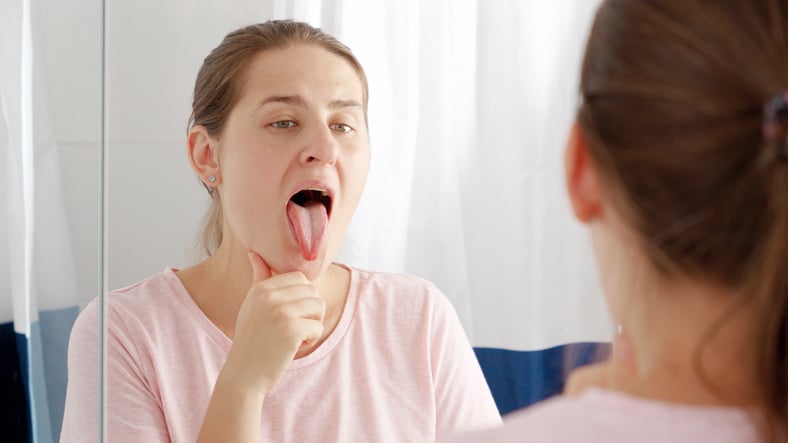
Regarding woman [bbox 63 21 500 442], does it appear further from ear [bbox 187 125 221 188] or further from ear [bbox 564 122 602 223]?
ear [bbox 564 122 602 223]

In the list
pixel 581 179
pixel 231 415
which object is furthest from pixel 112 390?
pixel 581 179

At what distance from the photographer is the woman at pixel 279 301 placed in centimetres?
91

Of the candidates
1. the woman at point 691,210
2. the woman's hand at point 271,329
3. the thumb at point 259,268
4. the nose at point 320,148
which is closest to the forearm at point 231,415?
the woman's hand at point 271,329

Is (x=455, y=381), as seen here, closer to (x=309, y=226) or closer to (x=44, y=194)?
(x=309, y=226)

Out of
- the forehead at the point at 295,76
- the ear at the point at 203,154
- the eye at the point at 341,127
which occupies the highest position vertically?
the forehead at the point at 295,76

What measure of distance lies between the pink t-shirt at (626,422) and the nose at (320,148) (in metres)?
0.52

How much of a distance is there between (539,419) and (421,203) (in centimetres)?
68

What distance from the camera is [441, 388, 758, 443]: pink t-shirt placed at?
442mm

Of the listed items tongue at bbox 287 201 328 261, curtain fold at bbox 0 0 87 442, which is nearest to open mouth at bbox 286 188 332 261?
tongue at bbox 287 201 328 261

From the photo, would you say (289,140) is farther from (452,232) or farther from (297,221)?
(452,232)

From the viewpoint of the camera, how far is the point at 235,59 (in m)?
0.97

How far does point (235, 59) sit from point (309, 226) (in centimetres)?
19

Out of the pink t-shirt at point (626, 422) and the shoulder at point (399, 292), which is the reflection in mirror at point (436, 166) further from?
the pink t-shirt at point (626, 422)

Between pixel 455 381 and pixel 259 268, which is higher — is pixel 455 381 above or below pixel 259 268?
below
